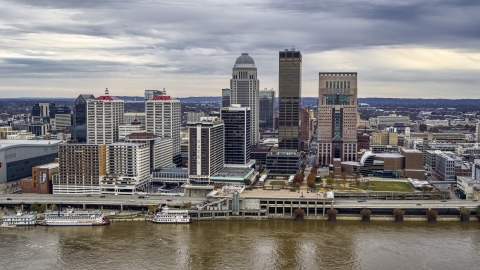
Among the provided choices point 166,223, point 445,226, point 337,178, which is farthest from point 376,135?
point 166,223

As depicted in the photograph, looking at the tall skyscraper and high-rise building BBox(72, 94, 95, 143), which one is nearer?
high-rise building BBox(72, 94, 95, 143)

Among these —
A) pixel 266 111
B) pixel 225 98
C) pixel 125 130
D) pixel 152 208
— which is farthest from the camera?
pixel 266 111

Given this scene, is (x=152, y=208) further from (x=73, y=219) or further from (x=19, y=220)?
(x=19, y=220)

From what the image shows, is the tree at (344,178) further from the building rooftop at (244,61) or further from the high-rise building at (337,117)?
the building rooftop at (244,61)

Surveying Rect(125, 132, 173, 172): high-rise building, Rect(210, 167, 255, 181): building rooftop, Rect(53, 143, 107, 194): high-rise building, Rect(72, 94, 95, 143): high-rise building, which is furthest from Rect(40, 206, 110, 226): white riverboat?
Rect(72, 94, 95, 143): high-rise building

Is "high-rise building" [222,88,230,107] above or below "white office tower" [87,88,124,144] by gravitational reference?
above

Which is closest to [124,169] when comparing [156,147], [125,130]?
[156,147]

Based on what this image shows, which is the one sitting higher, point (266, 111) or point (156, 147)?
point (266, 111)

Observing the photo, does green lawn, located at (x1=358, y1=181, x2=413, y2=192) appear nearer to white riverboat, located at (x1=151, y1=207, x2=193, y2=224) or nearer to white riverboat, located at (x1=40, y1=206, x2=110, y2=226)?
white riverboat, located at (x1=151, y1=207, x2=193, y2=224)
